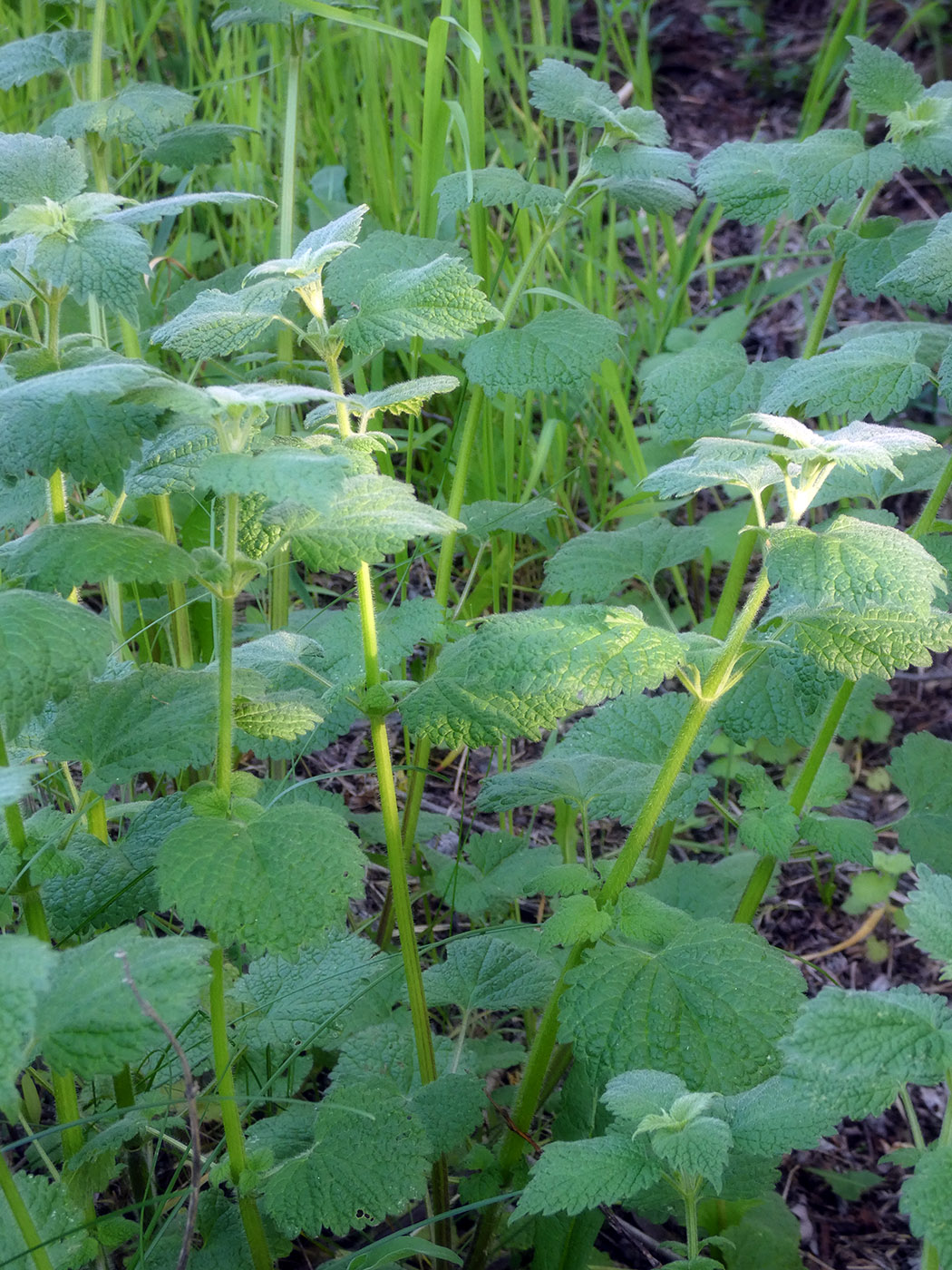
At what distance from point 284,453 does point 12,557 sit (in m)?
0.27

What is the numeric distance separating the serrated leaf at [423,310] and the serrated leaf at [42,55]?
107 centimetres

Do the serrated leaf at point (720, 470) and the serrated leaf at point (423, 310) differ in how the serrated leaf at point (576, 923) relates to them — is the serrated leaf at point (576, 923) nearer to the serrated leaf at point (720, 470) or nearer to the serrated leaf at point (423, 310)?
the serrated leaf at point (720, 470)

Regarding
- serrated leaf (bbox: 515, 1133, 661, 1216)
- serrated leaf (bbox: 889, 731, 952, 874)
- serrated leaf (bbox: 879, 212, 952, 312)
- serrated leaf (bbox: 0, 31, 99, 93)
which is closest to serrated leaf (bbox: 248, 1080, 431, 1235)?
serrated leaf (bbox: 515, 1133, 661, 1216)

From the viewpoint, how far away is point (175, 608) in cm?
171

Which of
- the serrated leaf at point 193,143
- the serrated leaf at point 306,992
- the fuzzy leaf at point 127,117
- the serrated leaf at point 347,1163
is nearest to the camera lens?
the serrated leaf at point 347,1163

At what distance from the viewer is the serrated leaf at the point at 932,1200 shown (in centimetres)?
83

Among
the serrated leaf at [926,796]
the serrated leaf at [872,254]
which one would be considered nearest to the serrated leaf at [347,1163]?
the serrated leaf at [926,796]

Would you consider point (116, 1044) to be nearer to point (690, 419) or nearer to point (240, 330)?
point (240, 330)

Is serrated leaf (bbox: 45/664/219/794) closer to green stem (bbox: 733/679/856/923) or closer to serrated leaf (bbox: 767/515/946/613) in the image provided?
serrated leaf (bbox: 767/515/946/613)

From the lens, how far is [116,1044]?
2.79 feet

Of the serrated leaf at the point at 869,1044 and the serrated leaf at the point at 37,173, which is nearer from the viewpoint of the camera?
the serrated leaf at the point at 869,1044

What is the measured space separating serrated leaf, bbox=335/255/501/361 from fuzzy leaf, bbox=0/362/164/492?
24cm

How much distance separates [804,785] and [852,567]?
61cm

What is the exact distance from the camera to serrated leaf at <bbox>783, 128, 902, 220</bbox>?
62.0 inches
